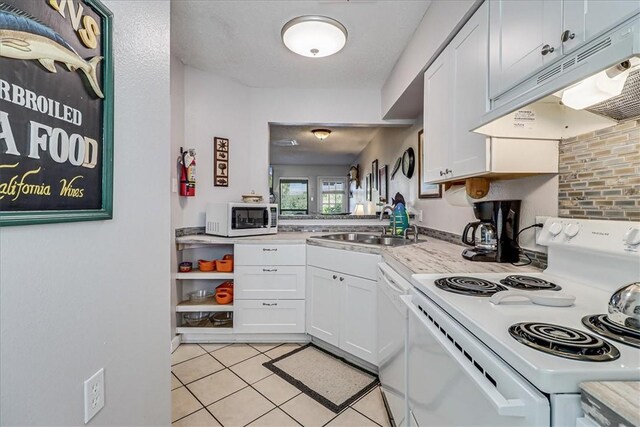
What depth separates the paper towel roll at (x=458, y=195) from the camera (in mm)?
1751

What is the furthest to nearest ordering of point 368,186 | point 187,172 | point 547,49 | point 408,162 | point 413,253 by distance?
point 368,186, point 408,162, point 187,172, point 413,253, point 547,49

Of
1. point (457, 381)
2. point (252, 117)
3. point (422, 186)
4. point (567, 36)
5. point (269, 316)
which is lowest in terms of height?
point (269, 316)

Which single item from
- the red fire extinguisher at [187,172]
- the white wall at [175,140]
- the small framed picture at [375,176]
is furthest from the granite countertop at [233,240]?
the small framed picture at [375,176]

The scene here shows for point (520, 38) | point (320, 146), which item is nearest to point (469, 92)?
point (520, 38)

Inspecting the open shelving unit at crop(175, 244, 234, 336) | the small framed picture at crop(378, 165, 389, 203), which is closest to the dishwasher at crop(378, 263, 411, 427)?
the open shelving unit at crop(175, 244, 234, 336)

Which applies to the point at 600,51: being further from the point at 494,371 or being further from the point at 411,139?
the point at 411,139

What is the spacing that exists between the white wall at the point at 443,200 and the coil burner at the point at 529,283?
1.00 ft

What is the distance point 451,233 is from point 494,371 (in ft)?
5.48

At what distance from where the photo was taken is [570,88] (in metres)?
0.87

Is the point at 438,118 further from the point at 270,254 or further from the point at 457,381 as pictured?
the point at 270,254

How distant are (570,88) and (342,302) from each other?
5.64 feet

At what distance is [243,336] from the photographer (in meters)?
2.43

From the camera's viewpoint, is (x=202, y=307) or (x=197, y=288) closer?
(x=202, y=307)

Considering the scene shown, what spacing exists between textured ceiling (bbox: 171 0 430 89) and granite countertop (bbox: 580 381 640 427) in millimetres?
2005
